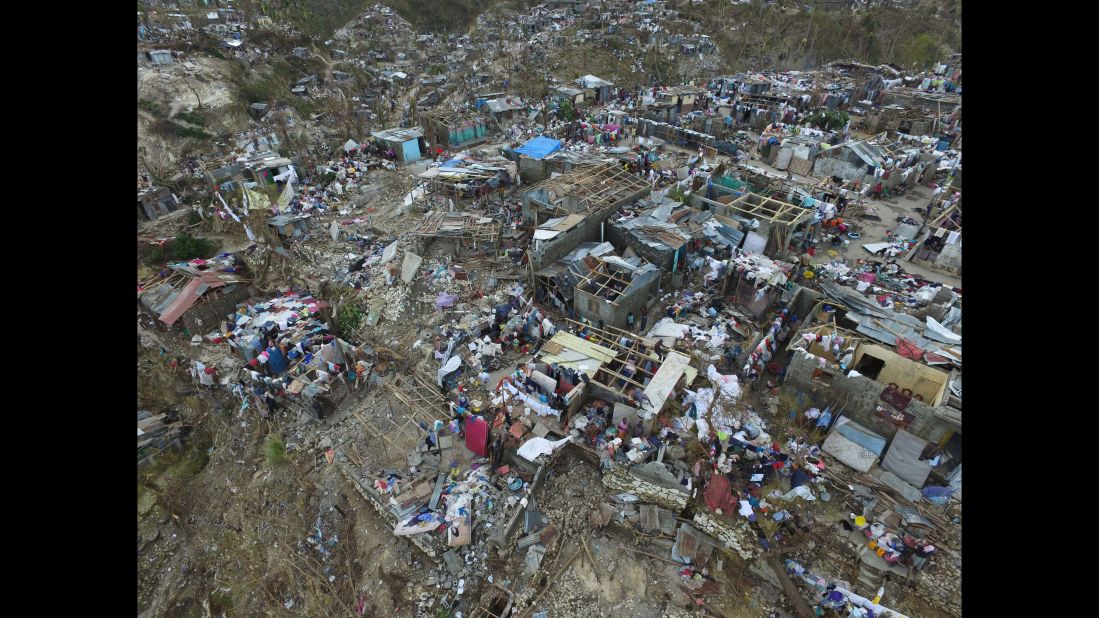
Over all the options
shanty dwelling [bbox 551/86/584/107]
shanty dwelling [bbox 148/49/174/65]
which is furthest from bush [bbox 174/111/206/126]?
shanty dwelling [bbox 551/86/584/107]

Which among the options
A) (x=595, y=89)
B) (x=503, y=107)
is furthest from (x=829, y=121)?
(x=503, y=107)

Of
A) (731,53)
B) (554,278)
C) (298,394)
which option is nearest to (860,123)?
(731,53)

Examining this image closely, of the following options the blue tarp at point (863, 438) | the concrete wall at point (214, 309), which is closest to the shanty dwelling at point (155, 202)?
the concrete wall at point (214, 309)

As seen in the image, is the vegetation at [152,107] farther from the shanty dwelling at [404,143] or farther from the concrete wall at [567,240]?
the concrete wall at [567,240]

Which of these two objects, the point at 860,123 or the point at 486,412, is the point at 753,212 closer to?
the point at 486,412

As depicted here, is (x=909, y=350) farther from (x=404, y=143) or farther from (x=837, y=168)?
(x=404, y=143)

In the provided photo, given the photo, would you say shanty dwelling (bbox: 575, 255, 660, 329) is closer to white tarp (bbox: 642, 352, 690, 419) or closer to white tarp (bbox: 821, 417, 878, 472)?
white tarp (bbox: 642, 352, 690, 419)
